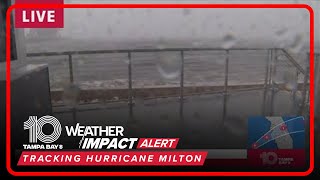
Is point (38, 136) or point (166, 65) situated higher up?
point (166, 65)

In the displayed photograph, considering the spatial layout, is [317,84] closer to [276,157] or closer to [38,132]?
[276,157]

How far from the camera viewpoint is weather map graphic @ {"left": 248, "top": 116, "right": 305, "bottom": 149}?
1.54 meters

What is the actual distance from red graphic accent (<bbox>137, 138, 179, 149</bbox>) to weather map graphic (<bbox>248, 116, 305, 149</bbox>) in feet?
1.23

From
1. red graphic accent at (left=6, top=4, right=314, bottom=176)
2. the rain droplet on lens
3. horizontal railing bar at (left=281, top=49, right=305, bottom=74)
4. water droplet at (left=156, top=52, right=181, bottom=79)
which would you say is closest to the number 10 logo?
red graphic accent at (left=6, top=4, right=314, bottom=176)

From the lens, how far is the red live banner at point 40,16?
4.70 feet

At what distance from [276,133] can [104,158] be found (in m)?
0.82

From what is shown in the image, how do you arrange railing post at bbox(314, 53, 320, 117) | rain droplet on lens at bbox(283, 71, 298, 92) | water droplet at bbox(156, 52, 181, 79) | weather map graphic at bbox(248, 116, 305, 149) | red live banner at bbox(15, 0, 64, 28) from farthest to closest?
water droplet at bbox(156, 52, 181, 79), rain droplet on lens at bbox(283, 71, 298, 92), railing post at bbox(314, 53, 320, 117), weather map graphic at bbox(248, 116, 305, 149), red live banner at bbox(15, 0, 64, 28)

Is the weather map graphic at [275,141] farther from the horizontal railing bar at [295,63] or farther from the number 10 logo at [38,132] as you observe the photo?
the number 10 logo at [38,132]

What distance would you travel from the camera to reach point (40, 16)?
1438 mm

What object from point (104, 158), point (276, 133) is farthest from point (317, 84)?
point (104, 158)

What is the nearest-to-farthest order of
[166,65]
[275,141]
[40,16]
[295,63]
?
[40,16], [275,141], [295,63], [166,65]

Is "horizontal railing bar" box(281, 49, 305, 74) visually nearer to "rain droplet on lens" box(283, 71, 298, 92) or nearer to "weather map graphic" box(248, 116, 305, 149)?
"rain droplet on lens" box(283, 71, 298, 92)

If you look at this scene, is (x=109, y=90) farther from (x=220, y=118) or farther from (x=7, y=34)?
(x=7, y=34)

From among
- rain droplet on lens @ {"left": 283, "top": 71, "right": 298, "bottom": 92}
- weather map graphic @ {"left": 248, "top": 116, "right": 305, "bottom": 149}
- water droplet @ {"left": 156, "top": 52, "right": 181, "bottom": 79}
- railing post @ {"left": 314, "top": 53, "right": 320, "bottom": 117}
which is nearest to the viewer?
weather map graphic @ {"left": 248, "top": 116, "right": 305, "bottom": 149}
